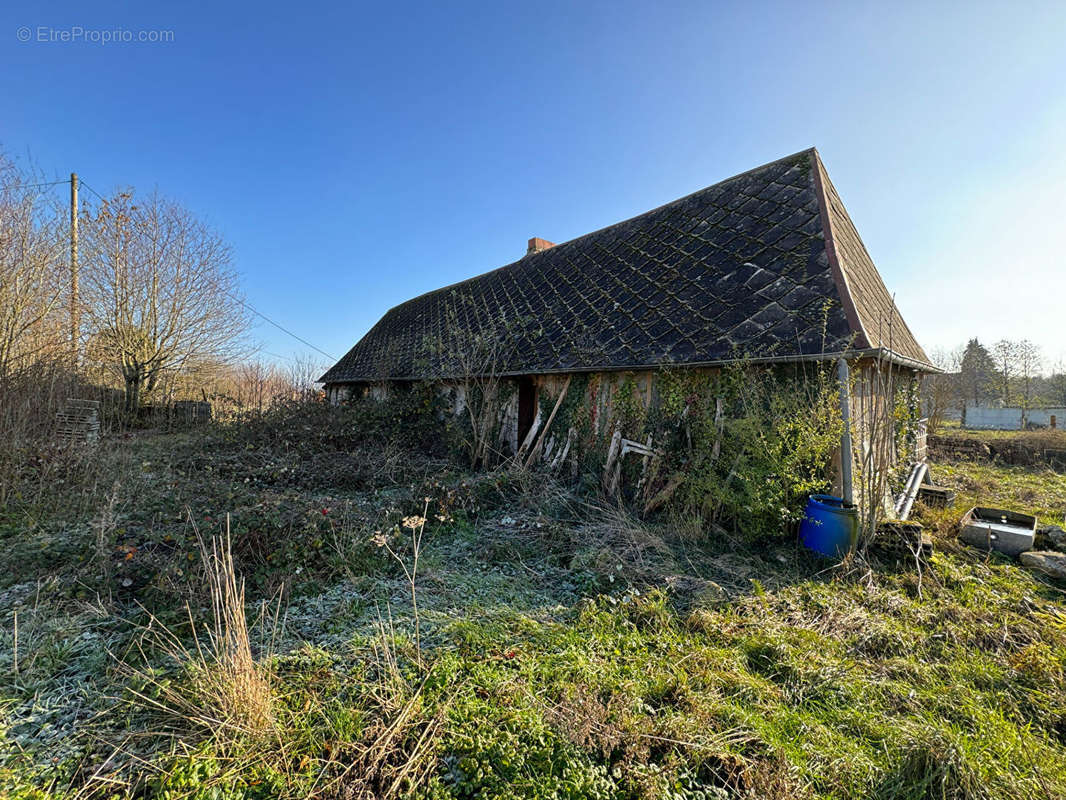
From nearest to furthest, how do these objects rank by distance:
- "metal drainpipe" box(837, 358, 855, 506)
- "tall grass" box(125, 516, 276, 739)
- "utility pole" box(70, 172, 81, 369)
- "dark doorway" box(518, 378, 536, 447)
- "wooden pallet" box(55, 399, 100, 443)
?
"tall grass" box(125, 516, 276, 739) → "metal drainpipe" box(837, 358, 855, 506) → "wooden pallet" box(55, 399, 100, 443) → "utility pole" box(70, 172, 81, 369) → "dark doorway" box(518, 378, 536, 447)

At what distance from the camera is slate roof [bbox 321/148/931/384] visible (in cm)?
555

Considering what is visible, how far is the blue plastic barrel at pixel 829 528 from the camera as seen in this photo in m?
4.61

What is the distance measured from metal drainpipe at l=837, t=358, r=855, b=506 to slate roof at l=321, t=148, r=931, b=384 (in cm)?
28

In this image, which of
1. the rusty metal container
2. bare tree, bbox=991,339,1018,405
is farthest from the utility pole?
bare tree, bbox=991,339,1018,405

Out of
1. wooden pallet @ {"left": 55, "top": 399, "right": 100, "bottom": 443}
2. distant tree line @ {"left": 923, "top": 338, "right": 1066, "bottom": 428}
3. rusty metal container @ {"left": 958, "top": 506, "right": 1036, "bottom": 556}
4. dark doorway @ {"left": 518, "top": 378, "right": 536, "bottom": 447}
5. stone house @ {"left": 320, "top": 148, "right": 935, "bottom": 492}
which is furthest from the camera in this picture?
distant tree line @ {"left": 923, "top": 338, "right": 1066, "bottom": 428}

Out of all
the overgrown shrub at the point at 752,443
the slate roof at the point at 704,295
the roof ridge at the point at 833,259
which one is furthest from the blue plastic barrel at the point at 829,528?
the roof ridge at the point at 833,259

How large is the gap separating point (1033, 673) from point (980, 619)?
80 centimetres

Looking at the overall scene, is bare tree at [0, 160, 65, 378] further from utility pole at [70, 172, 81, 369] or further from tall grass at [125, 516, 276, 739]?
tall grass at [125, 516, 276, 739]

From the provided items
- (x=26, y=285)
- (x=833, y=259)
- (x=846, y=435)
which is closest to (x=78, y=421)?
(x=26, y=285)

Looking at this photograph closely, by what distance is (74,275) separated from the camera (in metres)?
11.2

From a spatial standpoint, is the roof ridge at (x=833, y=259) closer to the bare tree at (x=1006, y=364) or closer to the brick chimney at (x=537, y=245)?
the brick chimney at (x=537, y=245)

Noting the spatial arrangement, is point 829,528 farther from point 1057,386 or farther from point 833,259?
point 1057,386

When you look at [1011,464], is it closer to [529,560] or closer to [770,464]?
[770,464]

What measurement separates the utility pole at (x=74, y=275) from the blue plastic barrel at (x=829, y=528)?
1145 cm
